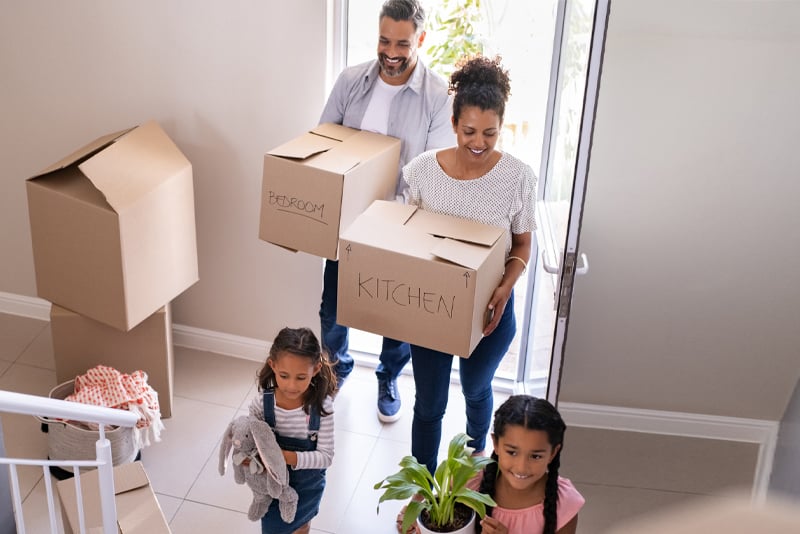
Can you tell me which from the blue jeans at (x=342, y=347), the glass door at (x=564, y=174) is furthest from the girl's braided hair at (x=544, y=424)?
the blue jeans at (x=342, y=347)

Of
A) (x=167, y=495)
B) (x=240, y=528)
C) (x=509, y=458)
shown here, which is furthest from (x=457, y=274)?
(x=167, y=495)

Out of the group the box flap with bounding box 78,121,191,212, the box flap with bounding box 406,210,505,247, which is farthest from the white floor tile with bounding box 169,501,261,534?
the box flap with bounding box 406,210,505,247

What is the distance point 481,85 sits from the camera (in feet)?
7.15

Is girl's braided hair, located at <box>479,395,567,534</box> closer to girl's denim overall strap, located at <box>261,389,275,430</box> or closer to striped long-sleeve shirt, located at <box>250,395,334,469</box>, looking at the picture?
striped long-sleeve shirt, located at <box>250,395,334,469</box>

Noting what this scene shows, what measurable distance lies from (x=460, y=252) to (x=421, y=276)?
108 millimetres

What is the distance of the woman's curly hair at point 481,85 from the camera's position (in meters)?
2.14

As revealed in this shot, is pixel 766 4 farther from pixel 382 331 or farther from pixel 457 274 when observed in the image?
pixel 382 331

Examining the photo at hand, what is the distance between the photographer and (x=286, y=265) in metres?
3.13

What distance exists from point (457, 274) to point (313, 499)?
0.69 m

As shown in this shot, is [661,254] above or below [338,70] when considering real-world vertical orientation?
below

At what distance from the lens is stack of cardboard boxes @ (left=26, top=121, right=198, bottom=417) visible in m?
2.59

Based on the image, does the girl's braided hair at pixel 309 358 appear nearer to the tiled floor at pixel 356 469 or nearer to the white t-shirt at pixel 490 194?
the white t-shirt at pixel 490 194

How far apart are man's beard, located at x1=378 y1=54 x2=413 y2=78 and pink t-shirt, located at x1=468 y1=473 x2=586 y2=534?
1274mm

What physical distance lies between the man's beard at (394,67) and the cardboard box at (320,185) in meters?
0.19
